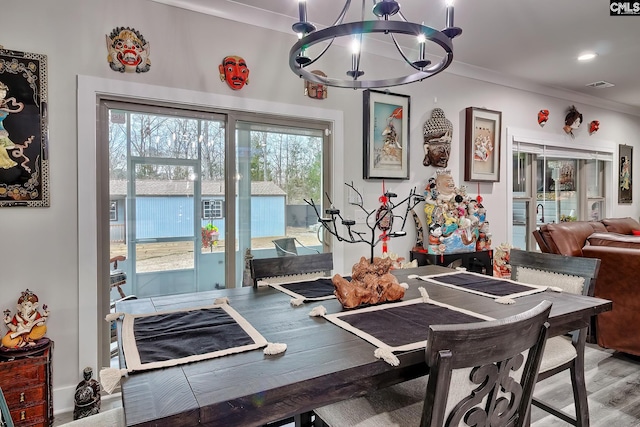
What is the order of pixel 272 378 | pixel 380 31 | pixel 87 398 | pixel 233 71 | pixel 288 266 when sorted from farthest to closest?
pixel 233 71
pixel 288 266
pixel 87 398
pixel 380 31
pixel 272 378

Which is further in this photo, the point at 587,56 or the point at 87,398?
the point at 587,56

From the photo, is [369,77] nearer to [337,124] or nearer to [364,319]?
[337,124]

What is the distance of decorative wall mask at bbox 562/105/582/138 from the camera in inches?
189

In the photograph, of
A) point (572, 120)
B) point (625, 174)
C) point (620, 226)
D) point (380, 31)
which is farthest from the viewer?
point (625, 174)

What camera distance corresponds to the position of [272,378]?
954 mm

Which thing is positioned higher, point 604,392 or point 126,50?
point 126,50

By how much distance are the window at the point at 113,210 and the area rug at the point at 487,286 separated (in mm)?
2004

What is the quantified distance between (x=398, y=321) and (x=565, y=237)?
107 inches

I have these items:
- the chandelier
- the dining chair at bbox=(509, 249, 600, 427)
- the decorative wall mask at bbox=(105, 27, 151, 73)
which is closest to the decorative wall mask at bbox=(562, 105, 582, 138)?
the dining chair at bbox=(509, 249, 600, 427)

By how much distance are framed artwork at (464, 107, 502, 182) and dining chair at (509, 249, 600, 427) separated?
178cm

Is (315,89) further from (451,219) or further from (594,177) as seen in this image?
(594,177)

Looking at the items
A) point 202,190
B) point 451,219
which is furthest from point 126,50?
point 451,219

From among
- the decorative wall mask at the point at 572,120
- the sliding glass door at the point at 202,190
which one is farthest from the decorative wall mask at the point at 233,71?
the decorative wall mask at the point at 572,120

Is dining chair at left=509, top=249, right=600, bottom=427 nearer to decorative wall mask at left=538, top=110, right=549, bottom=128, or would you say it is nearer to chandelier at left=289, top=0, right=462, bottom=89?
chandelier at left=289, top=0, right=462, bottom=89
